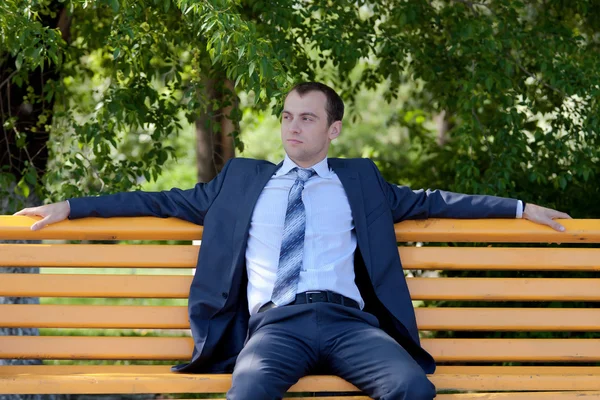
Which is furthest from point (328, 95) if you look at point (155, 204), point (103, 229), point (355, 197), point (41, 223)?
point (41, 223)

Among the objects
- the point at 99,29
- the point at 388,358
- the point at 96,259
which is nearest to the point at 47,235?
the point at 96,259

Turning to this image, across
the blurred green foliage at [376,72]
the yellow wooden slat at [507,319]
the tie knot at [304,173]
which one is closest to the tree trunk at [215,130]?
the blurred green foliage at [376,72]

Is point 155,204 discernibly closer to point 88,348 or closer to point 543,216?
point 88,348

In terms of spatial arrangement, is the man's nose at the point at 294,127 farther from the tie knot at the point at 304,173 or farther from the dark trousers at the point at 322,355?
the dark trousers at the point at 322,355

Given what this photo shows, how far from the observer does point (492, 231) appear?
165 inches

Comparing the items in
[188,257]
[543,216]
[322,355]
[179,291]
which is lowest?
[322,355]

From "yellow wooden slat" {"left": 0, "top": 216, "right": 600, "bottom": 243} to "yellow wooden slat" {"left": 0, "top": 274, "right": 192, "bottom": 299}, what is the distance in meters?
0.19

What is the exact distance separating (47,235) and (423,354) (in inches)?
70.6

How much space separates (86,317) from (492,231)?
75.7 inches

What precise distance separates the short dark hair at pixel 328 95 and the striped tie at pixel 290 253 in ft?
1.49

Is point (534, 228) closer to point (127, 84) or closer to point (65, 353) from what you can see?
point (65, 353)

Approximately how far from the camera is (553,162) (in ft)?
18.9

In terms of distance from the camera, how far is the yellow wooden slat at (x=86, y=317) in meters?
4.09

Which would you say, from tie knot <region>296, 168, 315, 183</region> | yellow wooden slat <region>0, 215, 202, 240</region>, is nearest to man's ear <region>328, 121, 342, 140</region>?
tie knot <region>296, 168, 315, 183</region>
